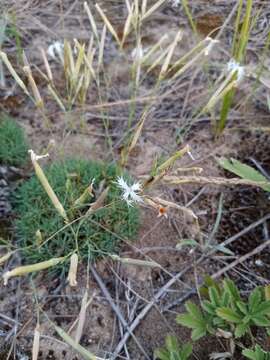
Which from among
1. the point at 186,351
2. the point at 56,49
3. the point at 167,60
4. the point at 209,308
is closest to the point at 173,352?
the point at 186,351

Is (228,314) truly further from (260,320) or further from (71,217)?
(71,217)

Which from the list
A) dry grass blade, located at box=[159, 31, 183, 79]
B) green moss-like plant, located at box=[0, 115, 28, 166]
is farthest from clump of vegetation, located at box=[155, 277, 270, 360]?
green moss-like plant, located at box=[0, 115, 28, 166]

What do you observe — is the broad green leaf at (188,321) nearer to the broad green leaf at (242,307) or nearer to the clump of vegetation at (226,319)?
the clump of vegetation at (226,319)

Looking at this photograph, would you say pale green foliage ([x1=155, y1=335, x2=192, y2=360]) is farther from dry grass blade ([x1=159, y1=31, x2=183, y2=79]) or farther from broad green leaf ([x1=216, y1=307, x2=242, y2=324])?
dry grass blade ([x1=159, y1=31, x2=183, y2=79])

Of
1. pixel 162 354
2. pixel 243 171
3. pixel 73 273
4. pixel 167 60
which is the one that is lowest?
pixel 162 354

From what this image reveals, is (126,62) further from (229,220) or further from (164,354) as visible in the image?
(164,354)

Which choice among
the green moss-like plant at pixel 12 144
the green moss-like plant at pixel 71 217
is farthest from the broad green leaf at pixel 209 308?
the green moss-like plant at pixel 12 144

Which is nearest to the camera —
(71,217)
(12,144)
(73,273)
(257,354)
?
(73,273)
